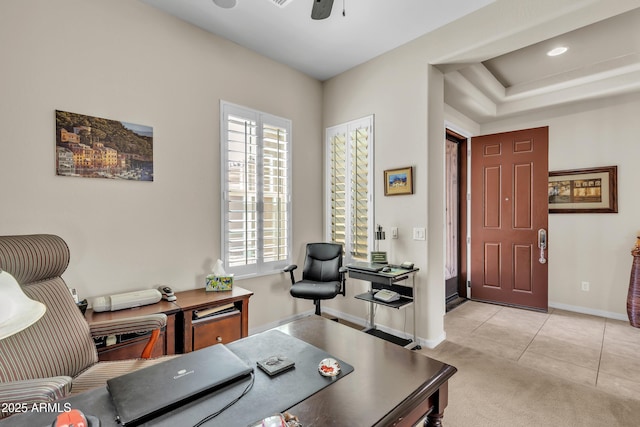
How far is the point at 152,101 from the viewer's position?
8.16ft

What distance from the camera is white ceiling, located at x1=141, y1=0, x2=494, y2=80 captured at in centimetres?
245

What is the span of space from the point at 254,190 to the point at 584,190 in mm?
4179

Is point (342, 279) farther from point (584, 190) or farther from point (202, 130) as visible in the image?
point (584, 190)

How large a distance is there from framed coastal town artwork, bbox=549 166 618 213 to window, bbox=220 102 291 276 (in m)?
3.65

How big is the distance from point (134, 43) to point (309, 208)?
231 cm

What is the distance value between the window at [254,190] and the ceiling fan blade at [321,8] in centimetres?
150

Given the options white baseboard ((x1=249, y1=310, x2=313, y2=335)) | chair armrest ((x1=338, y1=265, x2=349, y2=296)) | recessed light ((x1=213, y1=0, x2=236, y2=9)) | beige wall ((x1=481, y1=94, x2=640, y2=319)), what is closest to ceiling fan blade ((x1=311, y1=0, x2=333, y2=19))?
recessed light ((x1=213, y1=0, x2=236, y2=9))

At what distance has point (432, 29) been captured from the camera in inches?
110

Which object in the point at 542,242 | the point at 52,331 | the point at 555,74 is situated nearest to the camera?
the point at 52,331

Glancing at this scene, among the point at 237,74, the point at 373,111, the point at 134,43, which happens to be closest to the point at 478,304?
the point at 373,111

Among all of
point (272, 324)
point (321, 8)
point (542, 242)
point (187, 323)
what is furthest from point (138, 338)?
point (542, 242)

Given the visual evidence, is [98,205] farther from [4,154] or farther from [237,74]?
[237,74]

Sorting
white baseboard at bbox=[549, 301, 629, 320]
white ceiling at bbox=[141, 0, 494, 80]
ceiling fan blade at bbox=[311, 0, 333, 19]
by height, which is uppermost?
white ceiling at bbox=[141, 0, 494, 80]

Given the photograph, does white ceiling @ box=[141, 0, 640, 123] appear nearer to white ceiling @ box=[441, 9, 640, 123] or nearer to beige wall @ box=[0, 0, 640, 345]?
white ceiling @ box=[441, 9, 640, 123]
